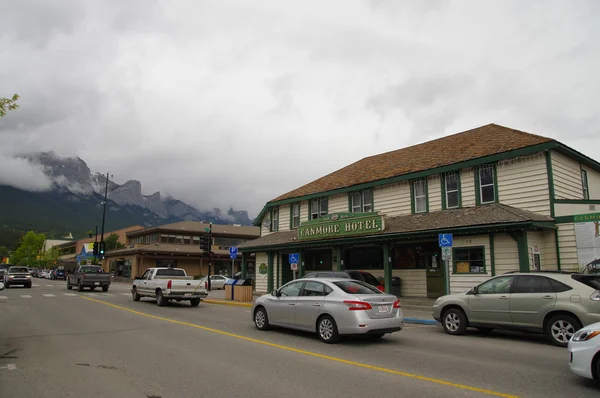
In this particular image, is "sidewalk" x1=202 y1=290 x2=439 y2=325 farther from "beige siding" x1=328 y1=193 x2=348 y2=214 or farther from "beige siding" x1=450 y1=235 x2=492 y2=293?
"beige siding" x1=328 y1=193 x2=348 y2=214

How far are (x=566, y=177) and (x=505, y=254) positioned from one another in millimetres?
4318

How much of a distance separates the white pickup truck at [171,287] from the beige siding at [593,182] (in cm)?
1837

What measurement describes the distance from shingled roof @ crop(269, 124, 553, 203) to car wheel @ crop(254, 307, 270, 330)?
12.0m

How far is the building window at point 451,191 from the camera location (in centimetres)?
2011

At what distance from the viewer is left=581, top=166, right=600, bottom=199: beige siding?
65.9 ft

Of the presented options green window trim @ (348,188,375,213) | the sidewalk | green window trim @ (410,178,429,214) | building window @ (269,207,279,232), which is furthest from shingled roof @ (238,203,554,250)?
building window @ (269,207,279,232)

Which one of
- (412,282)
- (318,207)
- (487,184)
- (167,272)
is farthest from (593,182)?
(167,272)

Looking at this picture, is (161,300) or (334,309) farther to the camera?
(161,300)

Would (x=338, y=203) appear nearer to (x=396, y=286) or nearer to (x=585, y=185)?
(x=396, y=286)

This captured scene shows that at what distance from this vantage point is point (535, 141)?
17.7m

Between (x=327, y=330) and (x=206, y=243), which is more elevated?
(x=206, y=243)

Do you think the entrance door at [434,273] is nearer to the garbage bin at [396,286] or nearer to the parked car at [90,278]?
the garbage bin at [396,286]

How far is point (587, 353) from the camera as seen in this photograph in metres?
6.10

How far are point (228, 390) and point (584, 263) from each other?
48.4 feet
